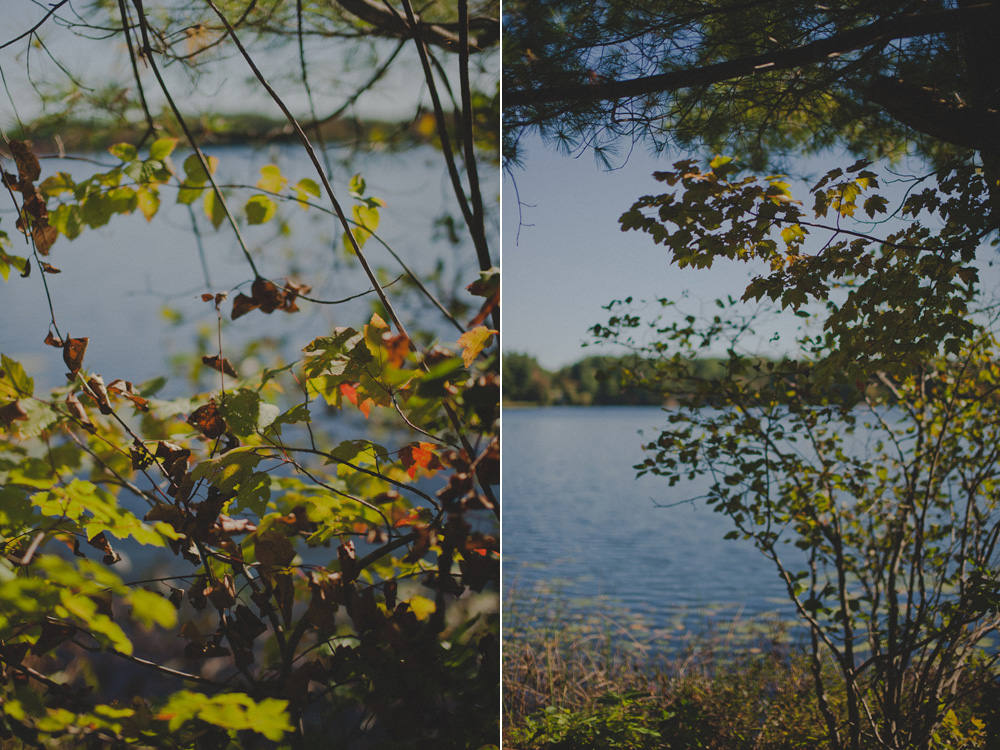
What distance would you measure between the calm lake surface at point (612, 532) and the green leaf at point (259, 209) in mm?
791

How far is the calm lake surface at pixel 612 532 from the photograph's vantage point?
1.99 m

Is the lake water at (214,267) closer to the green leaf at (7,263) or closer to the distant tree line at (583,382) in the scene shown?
the green leaf at (7,263)

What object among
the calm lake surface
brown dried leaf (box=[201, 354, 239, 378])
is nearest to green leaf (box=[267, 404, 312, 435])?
brown dried leaf (box=[201, 354, 239, 378])

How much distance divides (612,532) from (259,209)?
6.91 ft

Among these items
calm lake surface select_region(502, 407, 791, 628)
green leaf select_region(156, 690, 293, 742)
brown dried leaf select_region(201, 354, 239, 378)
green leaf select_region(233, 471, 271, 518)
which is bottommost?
calm lake surface select_region(502, 407, 791, 628)

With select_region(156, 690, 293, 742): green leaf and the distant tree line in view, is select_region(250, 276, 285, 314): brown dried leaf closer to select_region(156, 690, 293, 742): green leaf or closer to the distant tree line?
select_region(156, 690, 293, 742): green leaf

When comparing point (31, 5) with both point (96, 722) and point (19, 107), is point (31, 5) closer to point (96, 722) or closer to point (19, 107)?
point (19, 107)

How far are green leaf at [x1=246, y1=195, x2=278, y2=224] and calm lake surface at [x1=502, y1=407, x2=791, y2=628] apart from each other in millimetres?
791

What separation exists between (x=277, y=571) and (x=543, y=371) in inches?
42.5

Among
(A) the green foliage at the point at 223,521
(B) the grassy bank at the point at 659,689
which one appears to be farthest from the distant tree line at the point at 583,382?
(A) the green foliage at the point at 223,521

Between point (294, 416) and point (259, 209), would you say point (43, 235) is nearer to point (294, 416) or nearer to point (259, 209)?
point (259, 209)

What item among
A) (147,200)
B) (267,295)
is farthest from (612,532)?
(147,200)

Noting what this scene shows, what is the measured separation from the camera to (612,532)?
2674 millimetres

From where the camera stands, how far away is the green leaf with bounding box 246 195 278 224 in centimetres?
99
